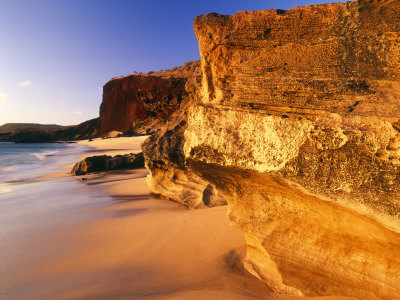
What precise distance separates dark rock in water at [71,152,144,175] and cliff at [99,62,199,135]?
1481 cm

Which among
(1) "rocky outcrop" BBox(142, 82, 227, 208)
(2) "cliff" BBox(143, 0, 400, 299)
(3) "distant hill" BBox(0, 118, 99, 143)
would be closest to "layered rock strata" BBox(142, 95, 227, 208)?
(1) "rocky outcrop" BBox(142, 82, 227, 208)

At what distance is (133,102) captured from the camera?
34844 millimetres

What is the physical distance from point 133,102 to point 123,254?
34.1 meters

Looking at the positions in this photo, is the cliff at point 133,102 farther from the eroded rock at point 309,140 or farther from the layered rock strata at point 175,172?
the eroded rock at point 309,140

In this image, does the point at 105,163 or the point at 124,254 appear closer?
the point at 124,254

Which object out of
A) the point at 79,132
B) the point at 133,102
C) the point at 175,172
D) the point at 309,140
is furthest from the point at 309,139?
the point at 79,132

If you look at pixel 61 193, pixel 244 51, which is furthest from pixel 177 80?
pixel 244 51

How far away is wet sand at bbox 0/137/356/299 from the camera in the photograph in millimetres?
1895

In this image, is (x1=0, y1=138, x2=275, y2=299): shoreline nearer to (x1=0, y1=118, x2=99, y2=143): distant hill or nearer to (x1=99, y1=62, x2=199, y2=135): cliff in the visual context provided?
(x1=99, y1=62, x2=199, y2=135): cliff

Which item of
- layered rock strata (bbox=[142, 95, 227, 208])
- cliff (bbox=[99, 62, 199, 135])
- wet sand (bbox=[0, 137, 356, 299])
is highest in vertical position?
cliff (bbox=[99, 62, 199, 135])

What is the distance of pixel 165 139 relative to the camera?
4.45 m

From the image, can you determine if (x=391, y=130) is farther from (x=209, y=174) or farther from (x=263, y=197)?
(x=209, y=174)

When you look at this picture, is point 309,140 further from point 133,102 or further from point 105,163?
point 133,102

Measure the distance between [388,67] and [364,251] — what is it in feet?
3.85
